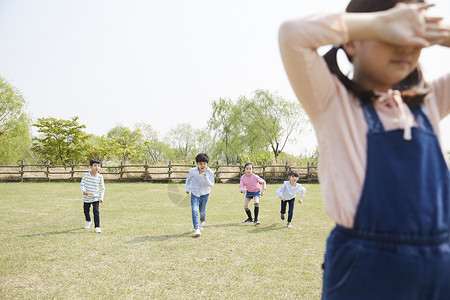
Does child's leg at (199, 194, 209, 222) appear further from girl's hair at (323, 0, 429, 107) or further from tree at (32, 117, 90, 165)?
tree at (32, 117, 90, 165)

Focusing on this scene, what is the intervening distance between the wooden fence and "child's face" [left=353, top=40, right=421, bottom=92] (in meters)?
22.1

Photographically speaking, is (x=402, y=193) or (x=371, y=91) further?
(x=371, y=91)

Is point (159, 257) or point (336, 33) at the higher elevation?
point (336, 33)

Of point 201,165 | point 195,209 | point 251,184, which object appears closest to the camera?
point 195,209

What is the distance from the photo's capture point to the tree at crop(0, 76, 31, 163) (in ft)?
107

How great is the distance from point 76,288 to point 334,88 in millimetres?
4193

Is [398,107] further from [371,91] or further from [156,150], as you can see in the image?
[156,150]

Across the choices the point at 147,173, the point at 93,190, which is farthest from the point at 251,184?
the point at 147,173

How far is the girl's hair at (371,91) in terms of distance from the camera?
1.10 m

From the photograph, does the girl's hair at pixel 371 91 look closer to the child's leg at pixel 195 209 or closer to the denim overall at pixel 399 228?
the denim overall at pixel 399 228

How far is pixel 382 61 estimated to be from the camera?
40.9 inches

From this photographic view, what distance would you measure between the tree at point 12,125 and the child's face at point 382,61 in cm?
A: 3819

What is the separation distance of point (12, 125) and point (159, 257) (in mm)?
34736

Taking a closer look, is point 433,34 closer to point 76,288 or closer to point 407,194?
point 407,194
